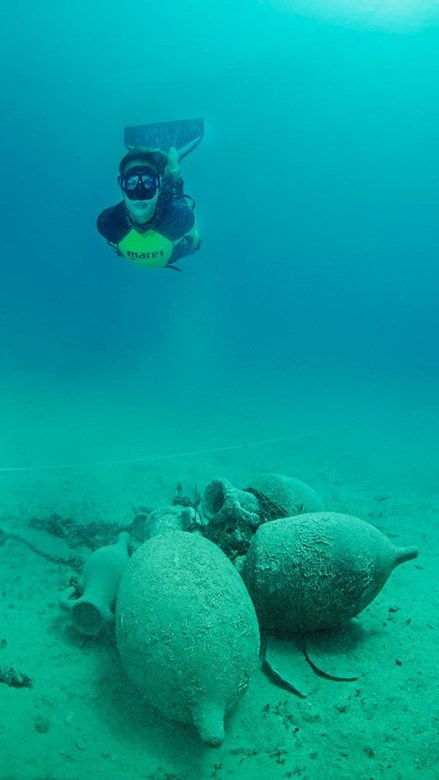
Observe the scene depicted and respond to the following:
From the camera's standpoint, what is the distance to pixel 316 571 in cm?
308

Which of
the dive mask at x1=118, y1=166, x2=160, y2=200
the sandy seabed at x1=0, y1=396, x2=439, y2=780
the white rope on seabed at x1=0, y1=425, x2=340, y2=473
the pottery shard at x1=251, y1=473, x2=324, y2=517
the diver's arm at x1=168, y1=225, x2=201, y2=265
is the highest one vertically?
the dive mask at x1=118, y1=166, x2=160, y2=200

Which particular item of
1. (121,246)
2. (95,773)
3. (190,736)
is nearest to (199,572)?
(190,736)

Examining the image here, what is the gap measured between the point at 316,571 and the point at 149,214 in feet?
15.6

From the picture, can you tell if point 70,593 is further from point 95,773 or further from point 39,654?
point 95,773

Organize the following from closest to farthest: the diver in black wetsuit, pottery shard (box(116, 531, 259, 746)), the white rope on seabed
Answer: pottery shard (box(116, 531, 259, 746))
the diver in black wetsuit
the white rope on seabed

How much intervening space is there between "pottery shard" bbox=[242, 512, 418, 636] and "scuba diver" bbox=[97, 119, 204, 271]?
171 inches

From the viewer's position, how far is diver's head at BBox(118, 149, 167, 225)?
553 cm

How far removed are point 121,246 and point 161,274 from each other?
34891 mm

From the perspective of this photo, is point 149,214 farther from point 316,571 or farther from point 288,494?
point 316,571

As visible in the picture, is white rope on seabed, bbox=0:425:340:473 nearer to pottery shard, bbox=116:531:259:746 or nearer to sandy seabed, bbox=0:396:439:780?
sandy seabed, bbox=0:396:439:780

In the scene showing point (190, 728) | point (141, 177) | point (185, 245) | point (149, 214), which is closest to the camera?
point (190, 728)

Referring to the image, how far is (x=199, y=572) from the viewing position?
8.66 feet

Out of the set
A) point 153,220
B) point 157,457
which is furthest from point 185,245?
point 157,457

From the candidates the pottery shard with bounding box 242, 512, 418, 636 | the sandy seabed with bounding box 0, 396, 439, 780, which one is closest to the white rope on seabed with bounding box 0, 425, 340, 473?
the sandy seabed with bounding box 0, 396, 439, 780
